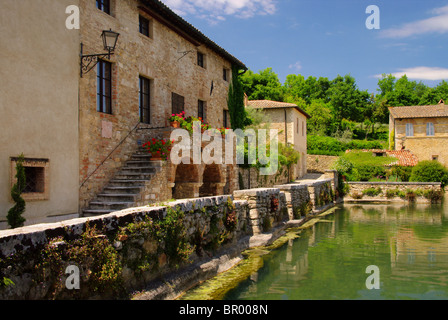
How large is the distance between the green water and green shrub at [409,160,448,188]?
57.3ft

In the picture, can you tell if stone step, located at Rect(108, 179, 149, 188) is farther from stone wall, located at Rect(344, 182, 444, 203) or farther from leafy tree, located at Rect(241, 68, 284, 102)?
leafy tree, located at Rect(241, 68, 284, 102)

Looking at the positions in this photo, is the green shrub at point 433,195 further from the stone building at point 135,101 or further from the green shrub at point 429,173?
the stone building at point 135,101

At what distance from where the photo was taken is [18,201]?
7949 millimetres

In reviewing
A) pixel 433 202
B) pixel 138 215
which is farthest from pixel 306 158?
pixel 138 215

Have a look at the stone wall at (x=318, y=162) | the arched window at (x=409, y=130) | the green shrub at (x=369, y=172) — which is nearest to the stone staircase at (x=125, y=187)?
the green shrub at (x=369, y=172)

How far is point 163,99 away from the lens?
557 inches

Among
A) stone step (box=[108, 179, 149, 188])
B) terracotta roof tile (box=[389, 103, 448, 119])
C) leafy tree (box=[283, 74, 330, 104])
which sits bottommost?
stone step (box=[108, 179, 149, 188])

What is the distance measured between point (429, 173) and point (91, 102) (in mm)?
26792

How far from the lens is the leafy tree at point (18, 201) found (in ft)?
25.9

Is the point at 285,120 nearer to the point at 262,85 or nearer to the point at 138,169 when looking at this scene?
the point at 262,85

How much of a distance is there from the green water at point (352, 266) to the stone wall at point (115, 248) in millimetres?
1080

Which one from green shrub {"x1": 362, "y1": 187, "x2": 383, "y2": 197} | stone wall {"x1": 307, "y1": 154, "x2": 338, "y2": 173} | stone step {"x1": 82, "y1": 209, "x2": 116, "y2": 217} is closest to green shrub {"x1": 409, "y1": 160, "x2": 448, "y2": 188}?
green shrub {"x1": 362, "y1": 187, "x2": 383, "y2": 197}

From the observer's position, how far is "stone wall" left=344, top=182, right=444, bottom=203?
79.3 feet
